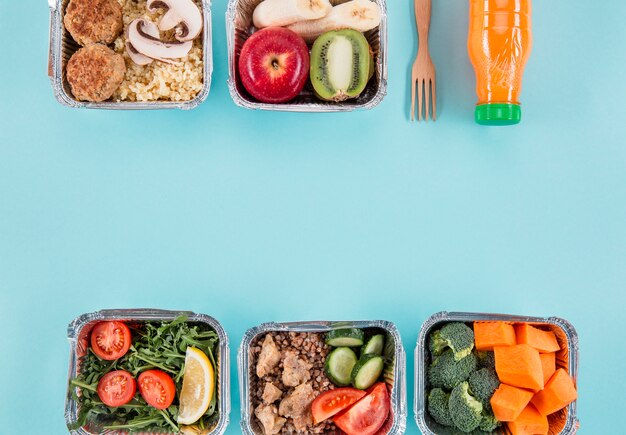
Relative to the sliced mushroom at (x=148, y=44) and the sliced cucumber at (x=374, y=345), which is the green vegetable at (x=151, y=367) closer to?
the sliced cucumber at (x=374, y=345)

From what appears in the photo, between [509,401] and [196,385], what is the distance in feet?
3.87

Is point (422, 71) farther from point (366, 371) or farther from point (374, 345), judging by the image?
point (366, 371)

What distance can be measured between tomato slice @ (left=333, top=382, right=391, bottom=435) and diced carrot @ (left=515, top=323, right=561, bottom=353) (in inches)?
23.0

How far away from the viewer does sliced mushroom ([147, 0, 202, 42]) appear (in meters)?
2.47

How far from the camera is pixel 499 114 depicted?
2.54m

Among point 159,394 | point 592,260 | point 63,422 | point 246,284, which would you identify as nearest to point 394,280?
point 246,284

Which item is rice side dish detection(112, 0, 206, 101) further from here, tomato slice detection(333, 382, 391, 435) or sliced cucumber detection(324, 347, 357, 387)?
tomato slice detection(333, 382, 391, 435)

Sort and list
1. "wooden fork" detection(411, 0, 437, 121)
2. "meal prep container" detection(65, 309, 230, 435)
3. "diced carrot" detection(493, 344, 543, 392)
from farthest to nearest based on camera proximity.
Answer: "wooden fork" detection(411, 0, 437, 121)
"meal prep container" detection(65, 309, 230, 435)
"diced carrot" detection(493, 344, 543, 392)

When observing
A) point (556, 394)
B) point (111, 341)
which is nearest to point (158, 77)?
point (111, 341)

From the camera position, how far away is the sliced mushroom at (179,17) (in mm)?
2475

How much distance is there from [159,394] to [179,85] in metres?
1.20

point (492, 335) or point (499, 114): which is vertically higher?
point (499, 114)

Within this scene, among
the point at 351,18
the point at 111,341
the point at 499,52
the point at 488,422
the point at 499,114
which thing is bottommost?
the point at 488,422

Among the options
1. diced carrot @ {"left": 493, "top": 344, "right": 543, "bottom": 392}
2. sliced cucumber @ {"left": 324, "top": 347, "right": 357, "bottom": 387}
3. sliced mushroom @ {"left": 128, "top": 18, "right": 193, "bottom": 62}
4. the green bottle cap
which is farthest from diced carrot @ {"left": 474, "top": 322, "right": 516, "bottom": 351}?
sliced mushroom @ {"left": 128, "top": 18, "right": 193, "bottom": 62}
